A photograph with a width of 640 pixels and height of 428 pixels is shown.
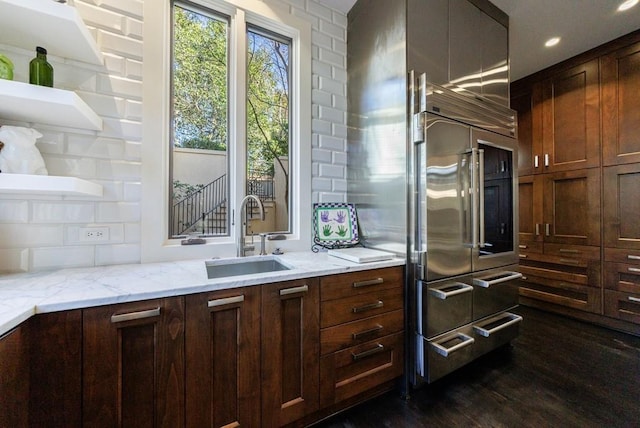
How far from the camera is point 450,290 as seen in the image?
1.73 m

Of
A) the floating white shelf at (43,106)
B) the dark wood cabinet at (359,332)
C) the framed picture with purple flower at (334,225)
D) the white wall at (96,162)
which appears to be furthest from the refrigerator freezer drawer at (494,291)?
the floating white shelf at (43,106)

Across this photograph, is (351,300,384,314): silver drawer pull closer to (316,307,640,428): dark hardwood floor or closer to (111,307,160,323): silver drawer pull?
(316,307,640,428): dark hardwood floor

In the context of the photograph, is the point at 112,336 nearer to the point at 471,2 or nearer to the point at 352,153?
the point at 352,153

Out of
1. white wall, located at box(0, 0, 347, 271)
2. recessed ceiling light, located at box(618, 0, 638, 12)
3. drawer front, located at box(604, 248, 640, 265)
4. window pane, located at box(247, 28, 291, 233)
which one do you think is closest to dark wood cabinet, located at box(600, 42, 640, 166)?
recessed ceiling light, located at box(618, 0, 638, 12)

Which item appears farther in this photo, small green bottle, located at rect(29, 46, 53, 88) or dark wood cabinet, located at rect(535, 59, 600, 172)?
dark wood cabinet, located at rect(535, 59, 600, 172)

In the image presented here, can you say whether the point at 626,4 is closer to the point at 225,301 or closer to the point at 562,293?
the point at 562,293

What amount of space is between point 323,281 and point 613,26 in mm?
3502

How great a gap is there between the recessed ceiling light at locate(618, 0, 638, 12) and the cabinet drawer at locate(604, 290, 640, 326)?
2494 millimetres

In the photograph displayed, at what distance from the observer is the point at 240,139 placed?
194cm

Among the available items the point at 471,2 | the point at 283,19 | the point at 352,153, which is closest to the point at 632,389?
the point at 352,153

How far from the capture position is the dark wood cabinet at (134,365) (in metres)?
0.95

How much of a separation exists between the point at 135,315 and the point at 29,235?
898 mm

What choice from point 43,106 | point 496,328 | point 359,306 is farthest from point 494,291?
point 43,106

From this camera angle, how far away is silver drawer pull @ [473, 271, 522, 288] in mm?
1833
